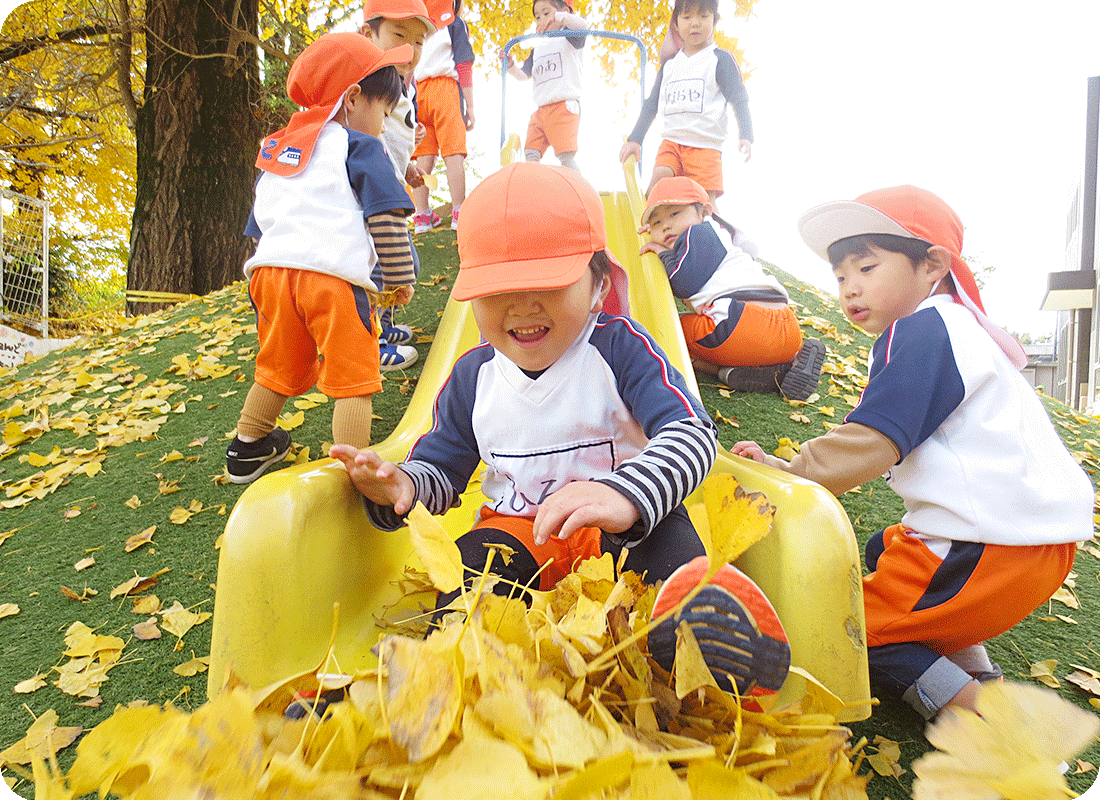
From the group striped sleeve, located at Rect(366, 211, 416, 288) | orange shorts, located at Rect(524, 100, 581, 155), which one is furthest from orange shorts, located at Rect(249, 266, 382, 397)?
orange shorts, located at Rect(524, 100, 581, 155)

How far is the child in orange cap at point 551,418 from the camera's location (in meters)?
1.16

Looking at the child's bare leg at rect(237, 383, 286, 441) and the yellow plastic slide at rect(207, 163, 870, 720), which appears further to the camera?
the child's bare leg at rect(237, 383, 286, 441)

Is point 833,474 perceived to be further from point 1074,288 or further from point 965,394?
point 1074,288

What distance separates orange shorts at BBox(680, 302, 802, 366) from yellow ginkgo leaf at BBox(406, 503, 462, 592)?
2.27 meters

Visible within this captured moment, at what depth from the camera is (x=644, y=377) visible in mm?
1346

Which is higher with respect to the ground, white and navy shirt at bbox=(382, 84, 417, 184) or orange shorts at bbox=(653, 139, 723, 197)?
orange shorts at bbox=(653, 139, 723, 197)

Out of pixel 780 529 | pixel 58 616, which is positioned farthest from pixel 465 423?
pixel 58 616

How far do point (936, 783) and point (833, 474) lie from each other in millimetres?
853

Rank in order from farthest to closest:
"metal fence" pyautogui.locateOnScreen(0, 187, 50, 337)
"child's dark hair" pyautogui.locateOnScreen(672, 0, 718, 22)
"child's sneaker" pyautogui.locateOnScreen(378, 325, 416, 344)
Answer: "metal fence" pyautogui.locateOnScreen(0, 187, 50, 337) → "child's dark hair" pyautogui.locateOnScreen(672, 0, 718, 22) → "child's sneaker" pyautogui.locateOnScreen(378, 325, 416, 344)

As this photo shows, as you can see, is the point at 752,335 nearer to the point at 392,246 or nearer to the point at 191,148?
the point at 392,246

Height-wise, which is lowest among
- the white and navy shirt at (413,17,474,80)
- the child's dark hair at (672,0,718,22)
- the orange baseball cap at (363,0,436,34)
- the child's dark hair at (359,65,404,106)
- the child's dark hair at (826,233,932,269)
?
the child's dark hair at (826,233,932,269)

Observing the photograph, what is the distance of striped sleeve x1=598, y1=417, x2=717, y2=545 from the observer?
110cm

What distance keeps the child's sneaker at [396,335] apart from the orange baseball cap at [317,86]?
3.98 feet

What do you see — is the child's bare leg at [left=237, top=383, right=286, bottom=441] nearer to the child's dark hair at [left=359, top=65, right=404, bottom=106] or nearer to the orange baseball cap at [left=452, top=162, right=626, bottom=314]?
the child's dark hair at [left=359, top=65, right=404, bottom=106]
